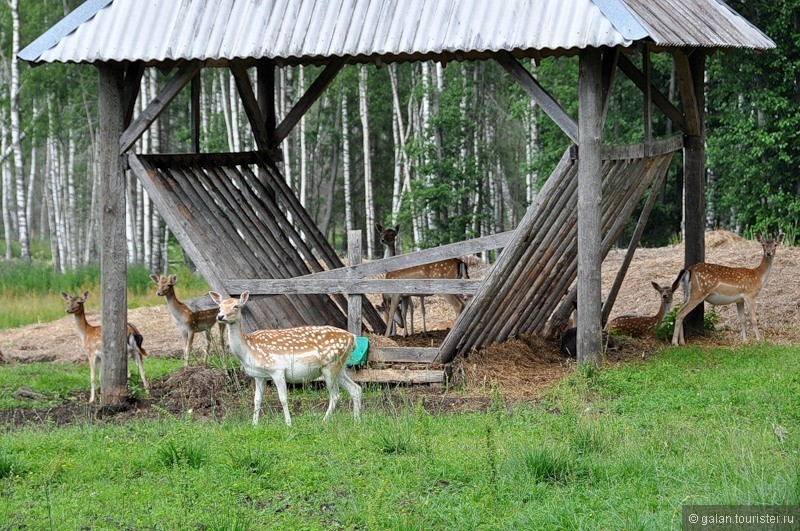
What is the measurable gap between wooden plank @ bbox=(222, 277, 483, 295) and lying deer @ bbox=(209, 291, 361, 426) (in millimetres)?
1275

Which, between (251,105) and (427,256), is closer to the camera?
(427,256)

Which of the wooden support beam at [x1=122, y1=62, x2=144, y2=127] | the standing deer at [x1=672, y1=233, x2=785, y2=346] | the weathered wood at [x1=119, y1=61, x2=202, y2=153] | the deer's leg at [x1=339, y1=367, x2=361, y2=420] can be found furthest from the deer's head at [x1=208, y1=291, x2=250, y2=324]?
the standing deer at [x1=672, y1=233, x2=785, y2=346]

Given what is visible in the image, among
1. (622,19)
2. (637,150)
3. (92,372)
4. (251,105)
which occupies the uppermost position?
(622,19)

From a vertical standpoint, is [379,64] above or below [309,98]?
above

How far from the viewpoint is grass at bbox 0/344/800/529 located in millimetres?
6250

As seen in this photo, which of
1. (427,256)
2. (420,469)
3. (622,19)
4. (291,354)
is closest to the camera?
(420,469)

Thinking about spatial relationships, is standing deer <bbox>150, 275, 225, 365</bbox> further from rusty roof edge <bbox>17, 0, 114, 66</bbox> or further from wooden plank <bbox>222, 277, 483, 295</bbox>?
rusty roof edge <bbox>17, 0, 114, 66</bbox>

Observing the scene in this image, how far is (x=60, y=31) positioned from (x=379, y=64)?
324cm

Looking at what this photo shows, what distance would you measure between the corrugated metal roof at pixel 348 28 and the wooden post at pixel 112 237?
521 millimetres

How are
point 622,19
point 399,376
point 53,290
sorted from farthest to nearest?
1. point 53,290
2. point 399,376
3. point 622,19

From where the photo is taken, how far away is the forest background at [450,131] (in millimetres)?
22203

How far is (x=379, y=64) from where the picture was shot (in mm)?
11141

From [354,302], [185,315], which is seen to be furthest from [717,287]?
[185,315]

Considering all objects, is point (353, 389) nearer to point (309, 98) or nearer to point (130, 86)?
point (130, 86)
